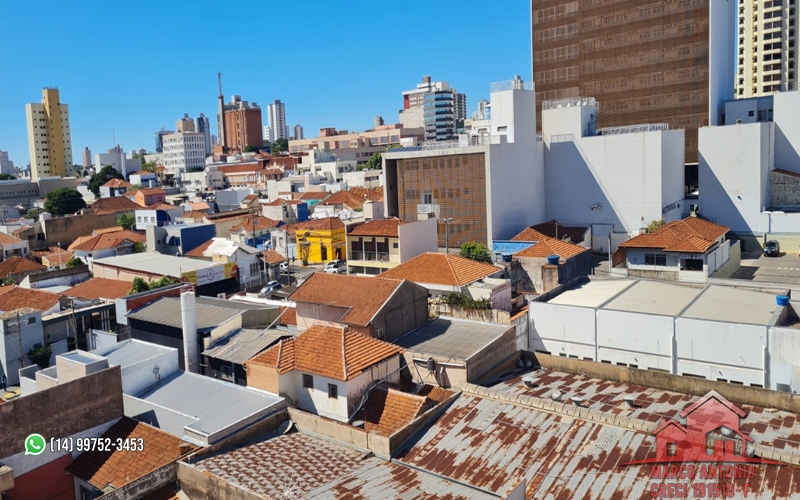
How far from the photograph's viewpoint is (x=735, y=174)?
56469 millimetres

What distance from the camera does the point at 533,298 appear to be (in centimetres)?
3012

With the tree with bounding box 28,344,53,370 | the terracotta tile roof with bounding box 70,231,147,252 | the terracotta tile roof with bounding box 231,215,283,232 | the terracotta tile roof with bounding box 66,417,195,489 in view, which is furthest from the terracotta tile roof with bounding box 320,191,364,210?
the terracotta tile roof with bounding box 66,417,195,489

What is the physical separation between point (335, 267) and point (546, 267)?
22.7 metres

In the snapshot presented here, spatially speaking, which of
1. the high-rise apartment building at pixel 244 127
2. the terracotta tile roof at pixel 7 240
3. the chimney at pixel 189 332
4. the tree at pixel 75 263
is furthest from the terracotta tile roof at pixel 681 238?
the high-rise apartment building at pixel 244 127

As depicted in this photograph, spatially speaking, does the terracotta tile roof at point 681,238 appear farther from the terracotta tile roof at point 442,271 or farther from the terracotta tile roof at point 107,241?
the terracotta tile roof at point 107,241

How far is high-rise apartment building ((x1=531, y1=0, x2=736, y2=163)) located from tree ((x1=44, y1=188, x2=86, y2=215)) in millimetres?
65100

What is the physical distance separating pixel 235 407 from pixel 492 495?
801 cm

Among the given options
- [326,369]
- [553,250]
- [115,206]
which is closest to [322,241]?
[553,250]

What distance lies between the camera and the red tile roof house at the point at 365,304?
2408cm

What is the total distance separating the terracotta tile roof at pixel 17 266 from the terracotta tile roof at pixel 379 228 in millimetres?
27258

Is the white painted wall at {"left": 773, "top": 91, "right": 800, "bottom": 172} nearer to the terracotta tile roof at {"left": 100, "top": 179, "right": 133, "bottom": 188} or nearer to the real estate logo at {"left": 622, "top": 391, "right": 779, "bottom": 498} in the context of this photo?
the real estate logo at {"left": 622, "top": 391, "right": 779, "bottom": 498}

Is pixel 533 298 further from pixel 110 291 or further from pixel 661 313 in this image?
pixel 110 291

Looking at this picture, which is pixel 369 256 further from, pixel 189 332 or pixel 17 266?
pixel 17 266

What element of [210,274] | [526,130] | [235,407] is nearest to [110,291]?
[210,274]
